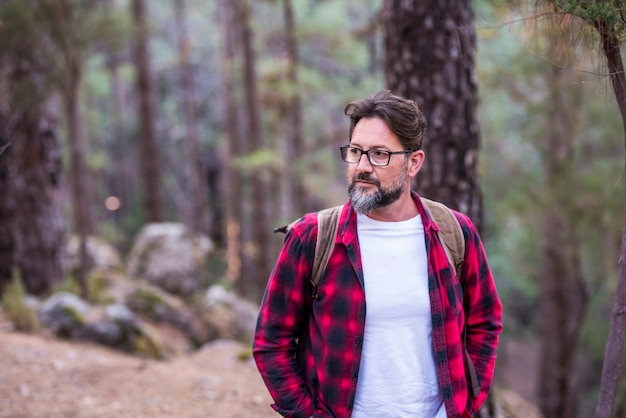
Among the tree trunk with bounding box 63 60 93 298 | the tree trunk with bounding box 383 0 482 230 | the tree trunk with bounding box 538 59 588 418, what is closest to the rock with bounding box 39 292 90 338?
the tree trunk with bounding box 63 60 93 298

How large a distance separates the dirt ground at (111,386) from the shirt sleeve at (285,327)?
106 inches

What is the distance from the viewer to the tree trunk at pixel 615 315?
2.69 meters

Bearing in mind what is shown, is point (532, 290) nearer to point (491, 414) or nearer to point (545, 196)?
point (545, 196)

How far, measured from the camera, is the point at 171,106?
96.8 feet

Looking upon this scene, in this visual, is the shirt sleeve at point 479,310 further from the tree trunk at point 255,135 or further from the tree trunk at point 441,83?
the tree trunk at point 255,135

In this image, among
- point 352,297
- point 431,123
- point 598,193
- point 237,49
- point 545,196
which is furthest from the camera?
point 237,49

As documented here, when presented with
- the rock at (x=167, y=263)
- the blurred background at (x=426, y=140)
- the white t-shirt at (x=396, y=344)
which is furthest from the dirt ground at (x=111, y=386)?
the rock at (x=167, y=263)

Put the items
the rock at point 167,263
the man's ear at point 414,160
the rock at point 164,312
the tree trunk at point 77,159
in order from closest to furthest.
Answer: the man's ear at point 414,160, the tree trunk at point 77,159, the rock at point 164,312, the rock at point 167,263

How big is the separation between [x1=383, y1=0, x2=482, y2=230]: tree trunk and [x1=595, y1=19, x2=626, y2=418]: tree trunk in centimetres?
177

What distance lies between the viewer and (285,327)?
2.49 meters

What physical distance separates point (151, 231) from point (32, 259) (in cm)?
342

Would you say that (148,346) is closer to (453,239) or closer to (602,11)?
(453,239)

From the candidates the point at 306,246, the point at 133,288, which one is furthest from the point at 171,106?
the point at 306,246

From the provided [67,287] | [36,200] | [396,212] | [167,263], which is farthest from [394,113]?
[167,263]
